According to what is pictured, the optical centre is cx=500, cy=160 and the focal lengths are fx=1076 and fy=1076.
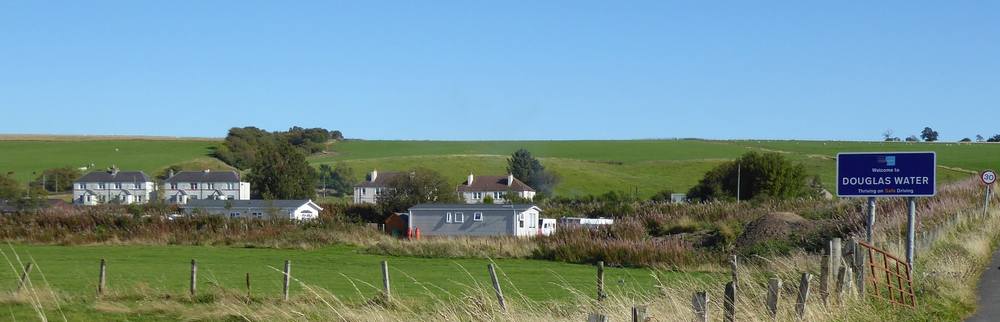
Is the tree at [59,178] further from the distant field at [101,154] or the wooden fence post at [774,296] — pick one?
the wooden fence post at [774,296]

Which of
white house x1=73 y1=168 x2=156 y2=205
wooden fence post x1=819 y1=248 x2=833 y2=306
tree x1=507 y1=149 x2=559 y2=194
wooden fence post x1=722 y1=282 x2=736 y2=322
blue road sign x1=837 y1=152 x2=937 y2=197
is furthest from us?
tree x1=507 y1=149 x2=559 y2=194

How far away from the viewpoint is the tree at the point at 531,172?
122m

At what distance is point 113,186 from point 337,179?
83.6ft

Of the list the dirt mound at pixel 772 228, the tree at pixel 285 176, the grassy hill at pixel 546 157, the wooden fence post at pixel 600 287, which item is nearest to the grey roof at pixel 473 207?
the dirt mound at pixel 772 228

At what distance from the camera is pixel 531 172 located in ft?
415

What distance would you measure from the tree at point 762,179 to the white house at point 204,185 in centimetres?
5270

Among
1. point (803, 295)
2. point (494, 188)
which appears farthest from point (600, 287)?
point (494, 188)

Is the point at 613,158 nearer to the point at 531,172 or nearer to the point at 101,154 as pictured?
the point at 531,172

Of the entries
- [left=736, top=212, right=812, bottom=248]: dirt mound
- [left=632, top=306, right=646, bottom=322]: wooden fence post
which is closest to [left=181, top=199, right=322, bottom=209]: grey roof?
[left=736, top=212, right=812, bottom=248]: dirt mound


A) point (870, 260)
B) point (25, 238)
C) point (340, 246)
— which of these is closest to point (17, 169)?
point (25, 238)

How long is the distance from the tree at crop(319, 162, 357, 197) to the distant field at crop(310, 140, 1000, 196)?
392 cm

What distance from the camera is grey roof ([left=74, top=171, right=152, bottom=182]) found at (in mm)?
118000

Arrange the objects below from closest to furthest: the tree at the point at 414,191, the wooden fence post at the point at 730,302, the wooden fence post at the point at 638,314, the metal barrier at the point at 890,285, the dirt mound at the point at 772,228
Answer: the wooden fence post at the point at 638,314 → the wooden fence post at the point at 730,302 → the metal barrier at the point at 890,285 → the dirt mound at the point at 772,228 → the tree at the point at 414,191

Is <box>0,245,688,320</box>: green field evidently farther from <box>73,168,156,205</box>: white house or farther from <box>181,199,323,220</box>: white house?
<box>73,168,156,205</box>: white house
